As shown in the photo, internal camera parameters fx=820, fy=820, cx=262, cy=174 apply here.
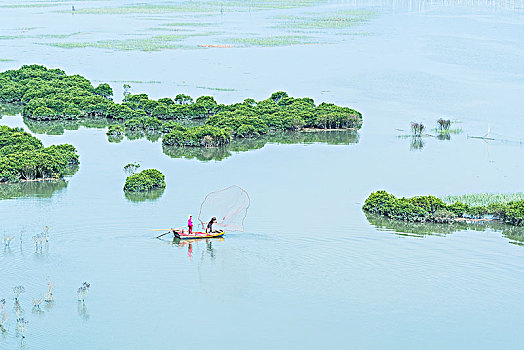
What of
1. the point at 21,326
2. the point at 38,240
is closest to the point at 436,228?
the point at 38,240

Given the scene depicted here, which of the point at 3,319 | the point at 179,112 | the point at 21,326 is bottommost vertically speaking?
the point at 21,326

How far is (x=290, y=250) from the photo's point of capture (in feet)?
124

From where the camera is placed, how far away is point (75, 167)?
54812mm

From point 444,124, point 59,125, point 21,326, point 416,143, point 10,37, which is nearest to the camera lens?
point 21,326

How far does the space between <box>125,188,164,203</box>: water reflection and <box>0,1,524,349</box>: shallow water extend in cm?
50

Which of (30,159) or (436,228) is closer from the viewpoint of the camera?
(436,228)

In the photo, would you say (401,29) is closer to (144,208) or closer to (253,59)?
(253,59)

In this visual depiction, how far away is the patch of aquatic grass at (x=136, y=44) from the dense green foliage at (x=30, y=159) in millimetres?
59712

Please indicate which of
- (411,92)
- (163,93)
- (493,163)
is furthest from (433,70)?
(493,163)

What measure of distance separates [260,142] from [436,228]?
80.7ft

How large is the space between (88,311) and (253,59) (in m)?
80.7

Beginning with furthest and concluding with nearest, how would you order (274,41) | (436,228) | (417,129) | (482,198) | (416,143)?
(274,41) < (417,129) < (416,143) < (482,198) < (436,228)

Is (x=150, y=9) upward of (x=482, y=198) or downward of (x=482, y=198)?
upward

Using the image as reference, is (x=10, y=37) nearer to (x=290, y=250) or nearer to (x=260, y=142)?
(x=260, y=142)
